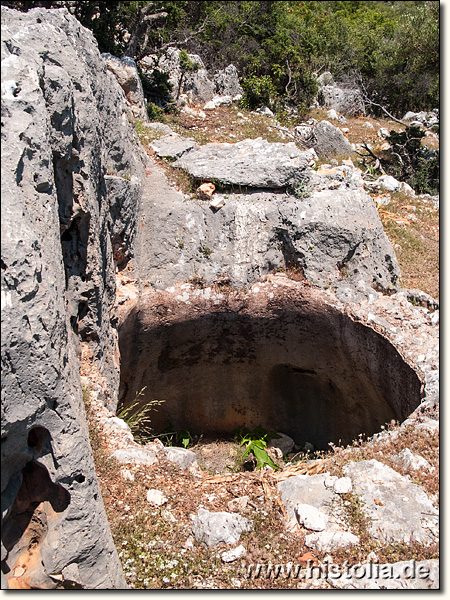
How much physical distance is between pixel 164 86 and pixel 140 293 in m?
7.36

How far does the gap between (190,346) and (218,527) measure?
13.4 feet

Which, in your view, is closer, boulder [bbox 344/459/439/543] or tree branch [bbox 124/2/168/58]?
boulder [bbox 344/459/439/543]

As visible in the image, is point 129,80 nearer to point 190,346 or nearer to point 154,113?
point 154,113

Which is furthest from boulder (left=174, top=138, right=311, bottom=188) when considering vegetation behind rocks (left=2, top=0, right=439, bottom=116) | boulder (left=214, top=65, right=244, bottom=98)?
boulder (left=214, top=65, right=244, bottom=98)

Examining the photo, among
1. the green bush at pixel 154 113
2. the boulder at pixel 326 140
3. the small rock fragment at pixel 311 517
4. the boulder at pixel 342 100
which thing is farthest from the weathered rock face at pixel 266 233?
the boulder at pixel 342 100

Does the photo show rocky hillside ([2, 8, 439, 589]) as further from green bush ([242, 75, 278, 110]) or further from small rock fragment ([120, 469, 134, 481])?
green bush ([242, 75, 278, 110])

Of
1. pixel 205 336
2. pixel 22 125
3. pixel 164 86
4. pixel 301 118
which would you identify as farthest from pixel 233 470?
pixel 301 118

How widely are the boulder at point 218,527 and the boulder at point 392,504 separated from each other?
1027 millimetres

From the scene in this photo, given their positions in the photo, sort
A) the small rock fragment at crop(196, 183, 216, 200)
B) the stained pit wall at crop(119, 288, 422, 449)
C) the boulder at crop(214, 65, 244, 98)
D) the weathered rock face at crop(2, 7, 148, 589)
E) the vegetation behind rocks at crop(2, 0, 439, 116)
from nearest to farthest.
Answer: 1. the weathered rock face at crop(2, 7, 148, 589)
2. the stained pit wall at crop(119, 288, 422, 449)
3. the small rock fragment at crop(196, 183, 216, 200)
4. the vegetation behind rocks at crop(2, 0, 439, 116)
5. the boulder at crop(214, 65, 244, 98)

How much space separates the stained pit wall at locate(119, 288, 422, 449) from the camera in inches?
279

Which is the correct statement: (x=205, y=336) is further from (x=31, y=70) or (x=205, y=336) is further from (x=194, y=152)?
(x=31, y=70)

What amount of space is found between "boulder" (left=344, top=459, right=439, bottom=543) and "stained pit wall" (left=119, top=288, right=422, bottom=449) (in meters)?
1.71

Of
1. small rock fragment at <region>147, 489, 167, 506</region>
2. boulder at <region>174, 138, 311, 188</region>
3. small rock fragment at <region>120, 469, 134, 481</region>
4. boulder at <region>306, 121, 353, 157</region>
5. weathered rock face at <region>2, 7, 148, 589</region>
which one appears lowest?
small rock fragment at <region>147, 489, 167, 506</region>

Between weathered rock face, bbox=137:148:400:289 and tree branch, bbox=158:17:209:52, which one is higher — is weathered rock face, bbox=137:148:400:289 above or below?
below
